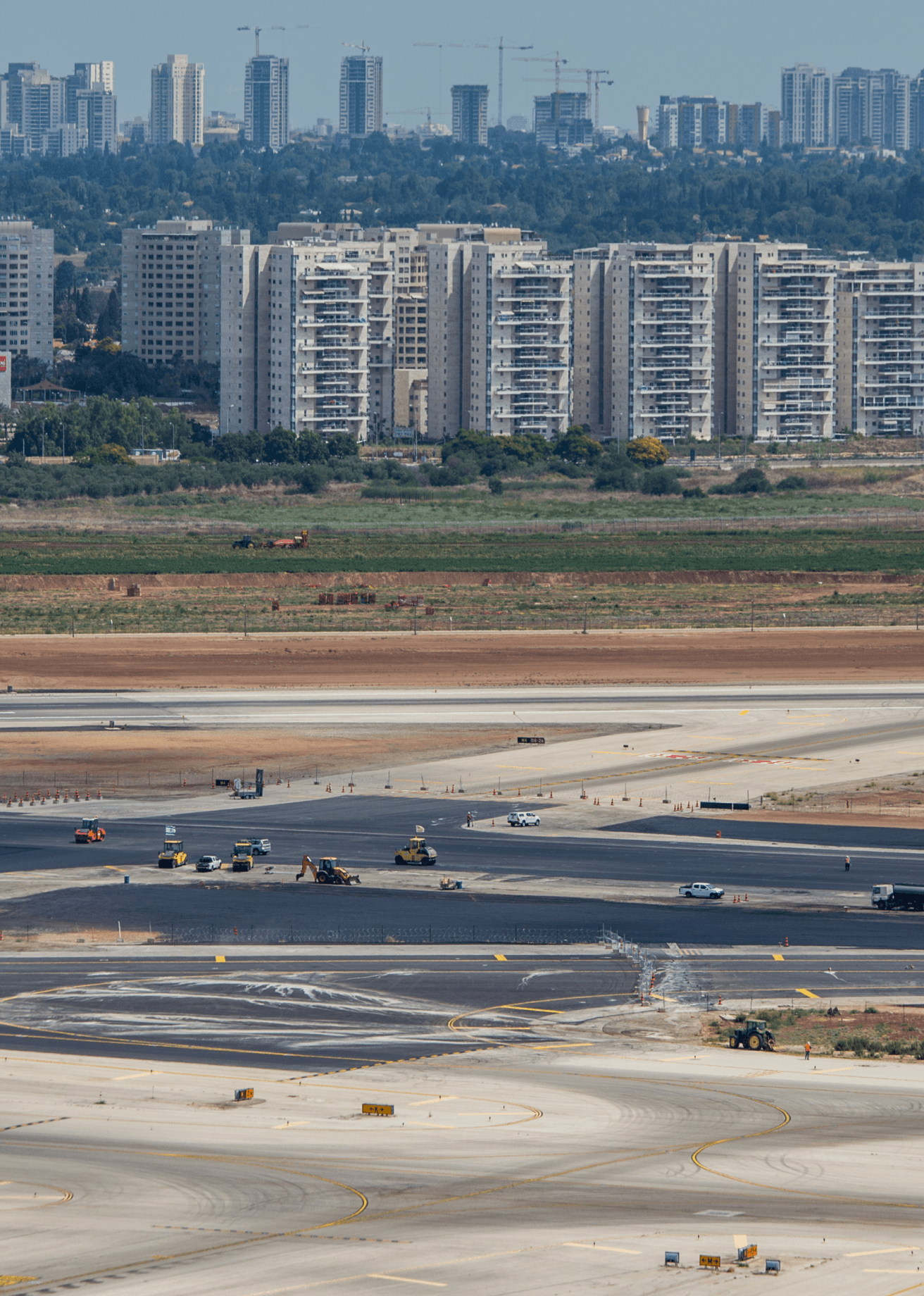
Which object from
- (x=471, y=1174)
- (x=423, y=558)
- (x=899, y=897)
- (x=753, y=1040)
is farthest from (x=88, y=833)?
(x=423, y=558)

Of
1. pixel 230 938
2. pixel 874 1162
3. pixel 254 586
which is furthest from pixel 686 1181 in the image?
pixel 254 586

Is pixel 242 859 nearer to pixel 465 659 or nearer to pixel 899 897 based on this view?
pixel 899 897

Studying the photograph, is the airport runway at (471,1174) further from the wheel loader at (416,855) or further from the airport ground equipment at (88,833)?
the airport ground equipment at (88,833)

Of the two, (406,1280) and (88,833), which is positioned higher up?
(88,833)

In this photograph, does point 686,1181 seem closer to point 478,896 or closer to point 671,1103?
point 671,1103

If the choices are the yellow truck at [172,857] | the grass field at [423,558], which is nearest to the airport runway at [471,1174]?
the yellow truck at [172,857]

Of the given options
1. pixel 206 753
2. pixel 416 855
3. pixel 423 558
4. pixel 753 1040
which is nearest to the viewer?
pixel 753 1040
